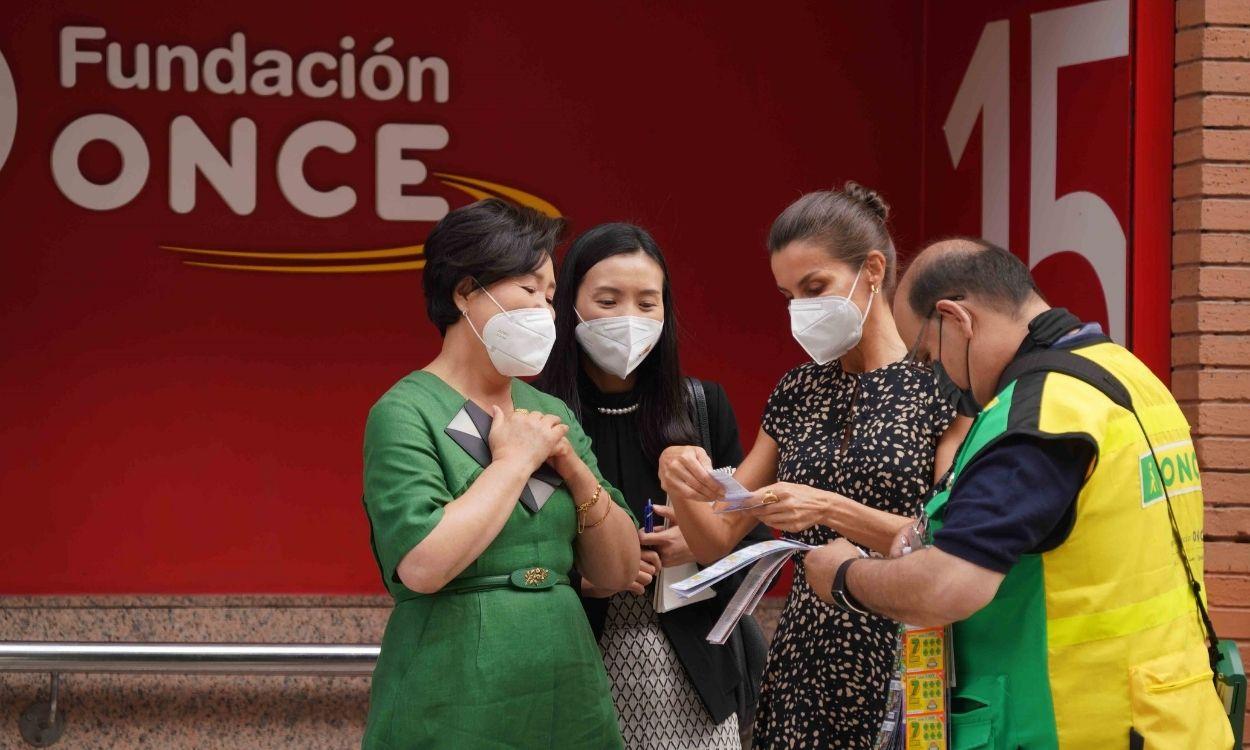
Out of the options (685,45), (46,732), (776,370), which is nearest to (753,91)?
(685,45)

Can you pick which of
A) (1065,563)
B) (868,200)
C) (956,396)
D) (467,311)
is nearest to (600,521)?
(467,311)

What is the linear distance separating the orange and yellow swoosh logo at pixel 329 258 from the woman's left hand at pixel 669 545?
2.59 m

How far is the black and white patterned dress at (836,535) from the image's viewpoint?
329 cm

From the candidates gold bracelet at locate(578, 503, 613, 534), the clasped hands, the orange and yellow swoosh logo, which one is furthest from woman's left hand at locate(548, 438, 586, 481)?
the orange and yellow swoosh logo

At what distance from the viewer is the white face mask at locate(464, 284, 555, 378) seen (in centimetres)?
302

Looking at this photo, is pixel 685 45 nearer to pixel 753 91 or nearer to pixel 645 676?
pixel 753 91

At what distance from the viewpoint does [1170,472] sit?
2578 mm

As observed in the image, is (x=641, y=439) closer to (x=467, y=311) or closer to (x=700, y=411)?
(x=700, y=411)

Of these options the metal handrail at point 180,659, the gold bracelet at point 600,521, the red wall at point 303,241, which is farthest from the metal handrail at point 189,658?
the gold bracelet at point 600,521

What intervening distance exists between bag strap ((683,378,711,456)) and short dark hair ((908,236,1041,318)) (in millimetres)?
1032

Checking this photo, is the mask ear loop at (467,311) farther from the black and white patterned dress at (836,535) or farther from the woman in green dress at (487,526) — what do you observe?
the black and white patterned dress at (836,535)

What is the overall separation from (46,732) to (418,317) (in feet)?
6.84

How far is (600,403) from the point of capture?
12.1ft

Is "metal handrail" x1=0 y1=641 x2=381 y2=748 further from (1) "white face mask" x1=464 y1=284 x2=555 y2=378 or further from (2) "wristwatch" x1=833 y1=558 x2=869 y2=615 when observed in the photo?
(2) "wristwatch" x1=833 y1=558 x2=869 y2=615
